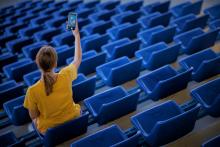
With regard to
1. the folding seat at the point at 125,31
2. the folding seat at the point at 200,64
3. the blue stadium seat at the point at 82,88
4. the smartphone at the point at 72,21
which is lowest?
the folding seat at the point at 200,64

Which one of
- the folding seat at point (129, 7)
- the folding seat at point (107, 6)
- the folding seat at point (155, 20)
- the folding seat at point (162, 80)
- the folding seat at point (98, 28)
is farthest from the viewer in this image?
the folding seat at point (107, 6)

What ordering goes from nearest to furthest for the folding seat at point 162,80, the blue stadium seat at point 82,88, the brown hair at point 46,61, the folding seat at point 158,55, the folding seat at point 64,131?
the brown hair at point 46,61 → the folding seat at point 64,131 → the folding seat at point 162,80 → the blue stadium seat at point 82,88 → the folding seat at point 158,55

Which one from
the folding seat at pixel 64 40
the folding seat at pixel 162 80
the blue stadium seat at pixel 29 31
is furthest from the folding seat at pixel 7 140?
the blue stadium seat at pixel 29 31

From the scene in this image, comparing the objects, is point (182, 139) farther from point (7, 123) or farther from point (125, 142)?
point (7, 123)

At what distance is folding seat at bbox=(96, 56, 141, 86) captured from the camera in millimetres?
3574

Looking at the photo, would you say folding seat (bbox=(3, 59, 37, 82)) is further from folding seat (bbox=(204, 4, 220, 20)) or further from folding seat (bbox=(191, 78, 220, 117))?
folding seat (bbox=(204, 4, 220, 20))

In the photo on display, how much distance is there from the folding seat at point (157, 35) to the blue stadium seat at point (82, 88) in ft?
4.36

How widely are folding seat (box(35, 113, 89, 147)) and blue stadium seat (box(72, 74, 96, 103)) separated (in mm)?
547

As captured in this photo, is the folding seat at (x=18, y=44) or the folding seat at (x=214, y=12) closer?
the folding seat at (x=214, y=12)

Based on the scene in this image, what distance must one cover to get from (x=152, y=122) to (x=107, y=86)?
1323 mm

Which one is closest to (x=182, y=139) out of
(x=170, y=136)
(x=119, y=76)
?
(x=170, y=136)

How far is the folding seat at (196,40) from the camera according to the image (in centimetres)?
402

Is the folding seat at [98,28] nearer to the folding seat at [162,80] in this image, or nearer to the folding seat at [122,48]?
the folding seat at [122,48]

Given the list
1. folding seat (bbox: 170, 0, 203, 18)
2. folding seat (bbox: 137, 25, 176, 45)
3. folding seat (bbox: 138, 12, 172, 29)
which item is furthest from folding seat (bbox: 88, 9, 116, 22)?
folding seat (bbox: 137, 25, 176, 45)
